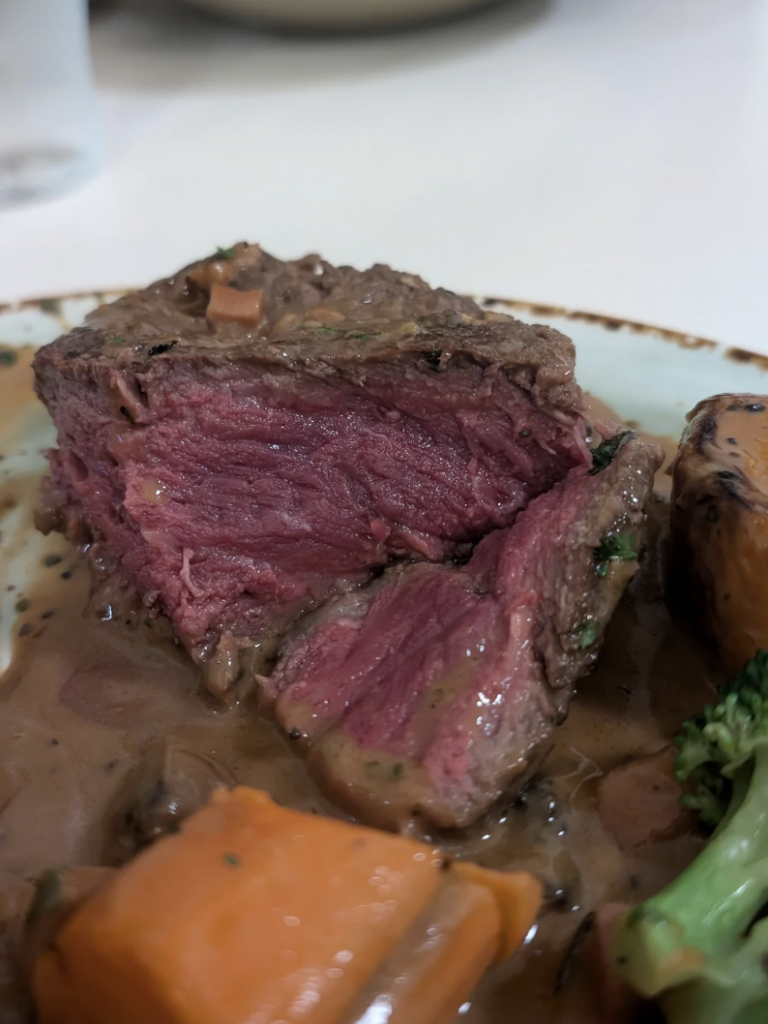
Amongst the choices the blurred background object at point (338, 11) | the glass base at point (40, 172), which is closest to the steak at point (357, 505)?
the glass base at point (40, 172)

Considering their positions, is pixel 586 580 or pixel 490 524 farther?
pixel 490 524

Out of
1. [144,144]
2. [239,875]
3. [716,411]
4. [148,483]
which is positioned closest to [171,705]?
[148,483]

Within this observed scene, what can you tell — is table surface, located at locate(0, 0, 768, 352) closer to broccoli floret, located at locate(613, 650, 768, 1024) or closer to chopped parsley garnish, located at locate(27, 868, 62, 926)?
broccoli floret, located at locate(613, 650, 768, 1024)

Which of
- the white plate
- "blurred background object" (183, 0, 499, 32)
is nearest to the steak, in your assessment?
the white plate

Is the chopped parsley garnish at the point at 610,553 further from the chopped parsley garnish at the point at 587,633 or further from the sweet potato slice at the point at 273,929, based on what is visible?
the sweet potato slice at the point at 273,929

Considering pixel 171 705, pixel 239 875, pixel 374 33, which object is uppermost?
pixel 374 33

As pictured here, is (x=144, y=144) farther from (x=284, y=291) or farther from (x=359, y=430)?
(x=359, y=430)
